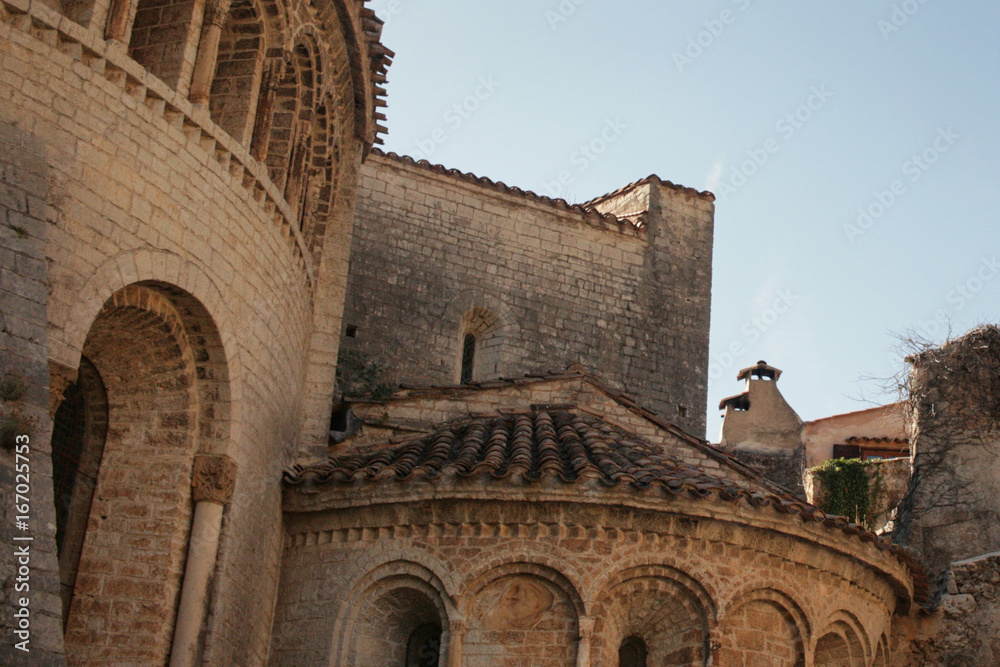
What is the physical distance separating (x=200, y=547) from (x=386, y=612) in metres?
2.09

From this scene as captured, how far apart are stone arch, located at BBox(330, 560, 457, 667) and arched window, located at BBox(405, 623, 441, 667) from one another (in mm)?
62

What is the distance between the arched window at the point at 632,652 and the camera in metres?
10.8

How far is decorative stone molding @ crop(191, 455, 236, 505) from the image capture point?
9.48 meters

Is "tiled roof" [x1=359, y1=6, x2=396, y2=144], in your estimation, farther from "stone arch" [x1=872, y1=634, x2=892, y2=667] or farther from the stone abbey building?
Answer: "stone arch" [x1=872, y1=634, x2=892, y2=667]

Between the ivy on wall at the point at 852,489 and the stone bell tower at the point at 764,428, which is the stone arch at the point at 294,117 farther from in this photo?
the stone bell tower at the point at 764,428

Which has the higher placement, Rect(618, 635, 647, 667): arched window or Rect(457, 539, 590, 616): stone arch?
Rect(457, 539, 590, 616): stone arch

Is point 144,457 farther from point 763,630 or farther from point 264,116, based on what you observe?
point 763,630

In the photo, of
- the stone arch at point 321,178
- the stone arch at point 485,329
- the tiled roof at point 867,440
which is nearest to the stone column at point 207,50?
the stone arch at point 321,178

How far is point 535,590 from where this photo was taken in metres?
10.4

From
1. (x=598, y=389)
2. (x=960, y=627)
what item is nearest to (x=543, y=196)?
(x=598, y=389)

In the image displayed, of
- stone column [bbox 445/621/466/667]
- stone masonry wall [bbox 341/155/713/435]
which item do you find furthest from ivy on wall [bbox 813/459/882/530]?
stone column [bbox 445/621/466/667]

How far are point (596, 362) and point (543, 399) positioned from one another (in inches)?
179

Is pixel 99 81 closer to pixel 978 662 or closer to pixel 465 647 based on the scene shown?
pixel 465 647

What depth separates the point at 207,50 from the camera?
9422 mm
